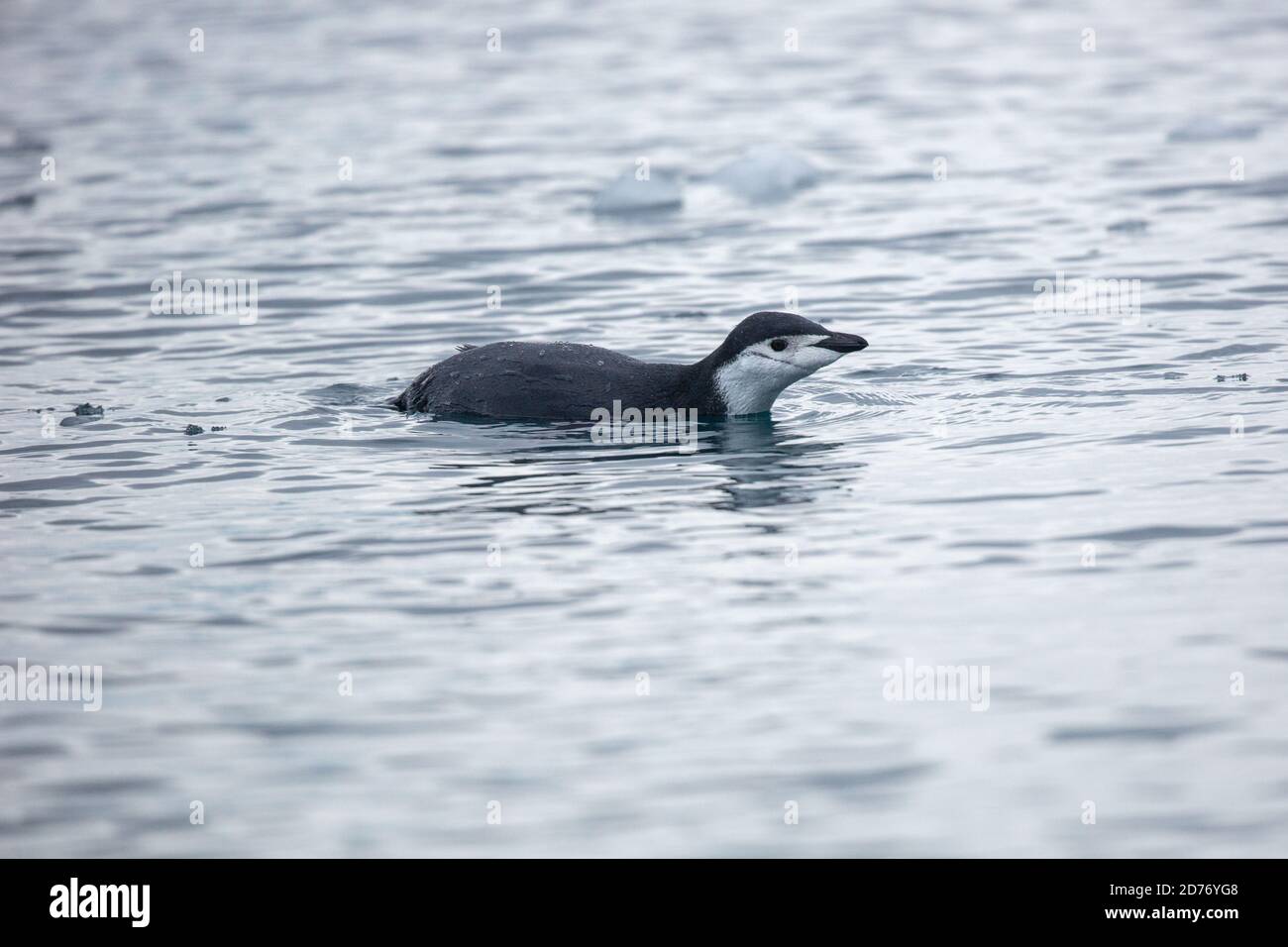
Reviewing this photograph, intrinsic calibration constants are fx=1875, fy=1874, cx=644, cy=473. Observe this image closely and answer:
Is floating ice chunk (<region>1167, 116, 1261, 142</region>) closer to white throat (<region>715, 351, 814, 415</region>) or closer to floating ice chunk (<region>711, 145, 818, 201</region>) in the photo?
floating ice chunk (<region>711, 145, 818, 201</region>)

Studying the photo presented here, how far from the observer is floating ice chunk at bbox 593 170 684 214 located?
22125 millimetres

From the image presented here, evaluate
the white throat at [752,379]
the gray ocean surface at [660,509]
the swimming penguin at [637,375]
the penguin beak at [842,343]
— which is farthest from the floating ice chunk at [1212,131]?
the penguin beak at [842,343]

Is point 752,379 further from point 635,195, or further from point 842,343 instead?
point 635,195

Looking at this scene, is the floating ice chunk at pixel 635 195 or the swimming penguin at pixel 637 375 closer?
the swimming penguin at pixel 637 375

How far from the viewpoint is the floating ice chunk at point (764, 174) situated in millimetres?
23266

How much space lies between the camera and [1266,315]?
16.1 m

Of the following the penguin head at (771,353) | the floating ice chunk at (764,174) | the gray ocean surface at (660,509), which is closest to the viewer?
the gray ocean surface at (660,509)

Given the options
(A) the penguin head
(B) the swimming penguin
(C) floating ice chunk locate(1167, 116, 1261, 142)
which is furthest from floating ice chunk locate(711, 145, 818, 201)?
(A) the penguin head

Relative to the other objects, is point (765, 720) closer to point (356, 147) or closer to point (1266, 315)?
point (1266, 315)

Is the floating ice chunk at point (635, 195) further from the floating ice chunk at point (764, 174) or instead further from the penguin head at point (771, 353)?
the penguin head at point (771, 353)

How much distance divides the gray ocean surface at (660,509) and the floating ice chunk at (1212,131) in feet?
0.22
